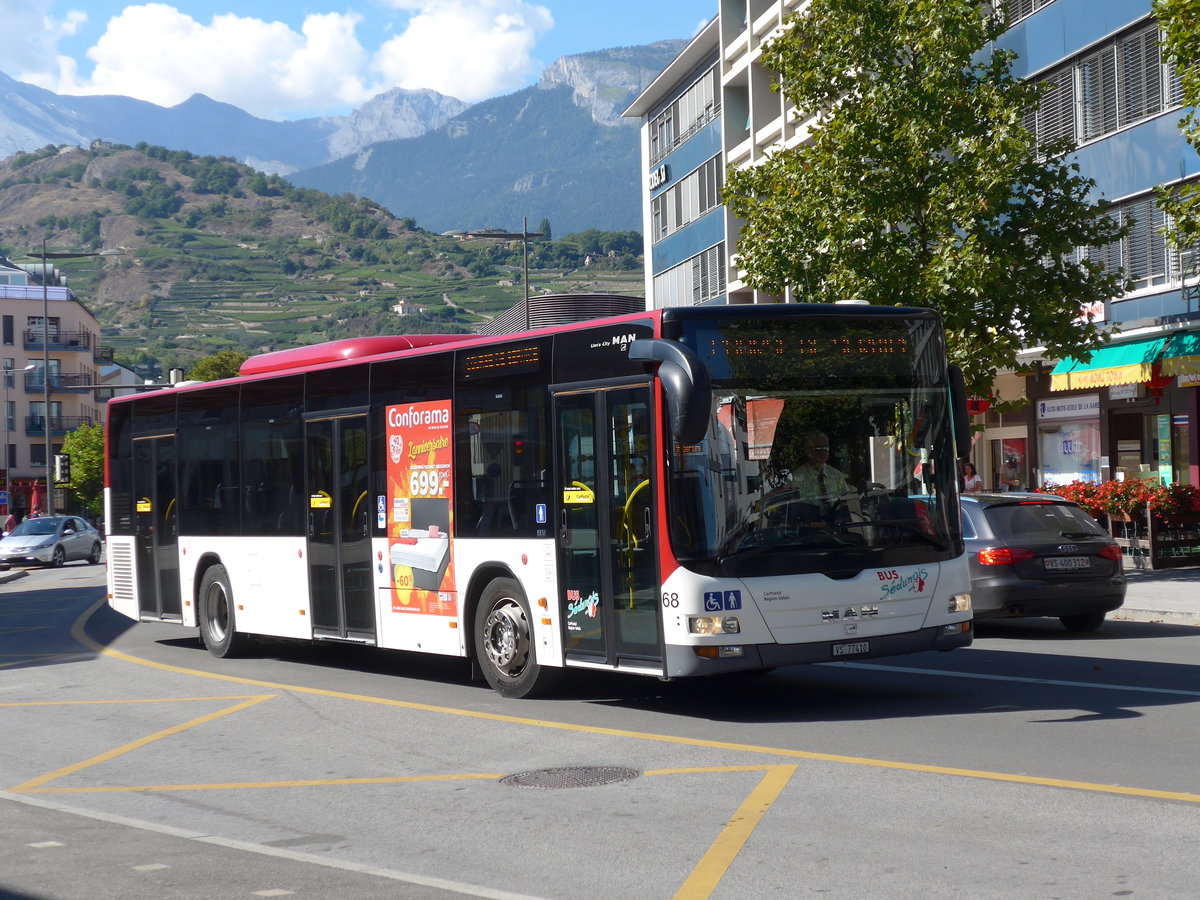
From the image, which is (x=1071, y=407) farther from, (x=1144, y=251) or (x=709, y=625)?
(x=709, y=625)

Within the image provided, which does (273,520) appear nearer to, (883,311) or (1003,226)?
(883,311)

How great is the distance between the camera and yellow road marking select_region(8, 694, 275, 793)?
927 centimetres

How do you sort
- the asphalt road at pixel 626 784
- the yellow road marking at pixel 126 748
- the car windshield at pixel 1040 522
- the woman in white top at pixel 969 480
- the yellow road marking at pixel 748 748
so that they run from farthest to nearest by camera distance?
the woman in white top at pixel 969 480
the car windshield at pixel 1040 522
the yellow road marking at pixel 126 748
the yellow road marking at pixel 748 748
the asphalt road at pixel 626 784

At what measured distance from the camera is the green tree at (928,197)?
22.6 m

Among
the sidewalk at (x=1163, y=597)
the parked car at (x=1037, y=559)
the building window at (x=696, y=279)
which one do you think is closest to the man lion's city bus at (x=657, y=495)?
the parked car at (x=1037, y=559)

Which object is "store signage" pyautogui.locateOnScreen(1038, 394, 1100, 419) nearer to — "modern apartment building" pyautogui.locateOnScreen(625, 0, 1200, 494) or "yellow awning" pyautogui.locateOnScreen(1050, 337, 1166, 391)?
"modern apartment building" pyautogui.locateOnScreen(625, 0, 1200, 494)

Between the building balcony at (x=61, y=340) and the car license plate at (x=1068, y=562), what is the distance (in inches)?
4023

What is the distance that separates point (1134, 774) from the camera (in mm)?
8047

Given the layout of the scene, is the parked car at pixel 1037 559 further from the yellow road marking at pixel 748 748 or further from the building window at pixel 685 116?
the building window at pixel 685 116

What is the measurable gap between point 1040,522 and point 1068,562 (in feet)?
1.59

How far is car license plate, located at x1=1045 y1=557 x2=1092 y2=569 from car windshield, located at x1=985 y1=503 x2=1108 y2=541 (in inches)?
8.8

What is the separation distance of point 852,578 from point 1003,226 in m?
14.1

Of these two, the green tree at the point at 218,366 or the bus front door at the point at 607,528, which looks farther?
the green tree at the point at 218,366

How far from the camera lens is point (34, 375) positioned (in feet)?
353
